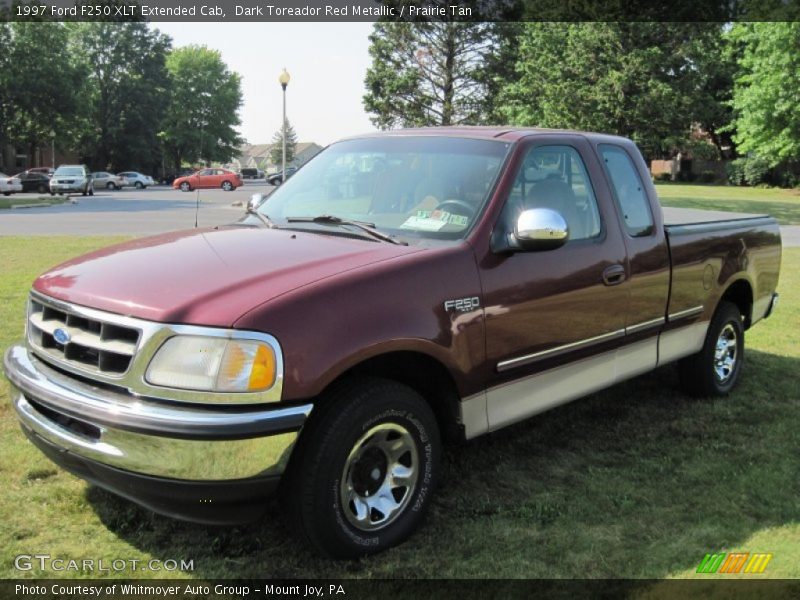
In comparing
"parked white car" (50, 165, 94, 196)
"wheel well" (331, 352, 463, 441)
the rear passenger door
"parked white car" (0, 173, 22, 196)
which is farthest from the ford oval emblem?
"parked white car" (50, 165, 94, 196)

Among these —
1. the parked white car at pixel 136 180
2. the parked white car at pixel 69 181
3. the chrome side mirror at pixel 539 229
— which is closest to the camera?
the chrome side mirror at pixel 539 229

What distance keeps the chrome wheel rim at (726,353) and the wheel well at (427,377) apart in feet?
9.61

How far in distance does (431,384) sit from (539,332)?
684mm

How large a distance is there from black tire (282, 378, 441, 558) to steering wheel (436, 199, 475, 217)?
3.28 feet

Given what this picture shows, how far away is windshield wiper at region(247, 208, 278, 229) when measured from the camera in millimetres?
4077

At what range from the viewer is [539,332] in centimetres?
381

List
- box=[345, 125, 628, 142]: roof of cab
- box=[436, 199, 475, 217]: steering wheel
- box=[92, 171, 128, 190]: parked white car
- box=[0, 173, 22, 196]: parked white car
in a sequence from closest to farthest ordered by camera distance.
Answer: box=[436, 199, 475, 217]: steering wheel → box=[345, 125, 628, 142]: roof of cab → box=[0, 173, 22, 196]: parked white car → box=[92, 171, 128, 190]: parked white car

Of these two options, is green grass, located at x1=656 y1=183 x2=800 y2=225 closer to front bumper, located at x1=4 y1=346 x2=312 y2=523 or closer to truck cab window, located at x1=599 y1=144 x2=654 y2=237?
truck cab window, located at x1=599 y1=144 x2=654 y2=237

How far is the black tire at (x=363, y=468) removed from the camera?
9.71ft

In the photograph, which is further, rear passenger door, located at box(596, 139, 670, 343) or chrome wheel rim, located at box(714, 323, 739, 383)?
chrome wheel rim, located at box(714, 323, 739, 383)

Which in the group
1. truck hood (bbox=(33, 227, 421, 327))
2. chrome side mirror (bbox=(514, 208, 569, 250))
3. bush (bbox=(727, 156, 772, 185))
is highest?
Result: bush (bbox=(727, 156, 772, 185))

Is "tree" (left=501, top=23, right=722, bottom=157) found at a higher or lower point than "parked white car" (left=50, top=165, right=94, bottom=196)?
higher

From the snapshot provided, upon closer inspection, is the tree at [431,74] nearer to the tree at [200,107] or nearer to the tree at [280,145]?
the tree at [200,107]

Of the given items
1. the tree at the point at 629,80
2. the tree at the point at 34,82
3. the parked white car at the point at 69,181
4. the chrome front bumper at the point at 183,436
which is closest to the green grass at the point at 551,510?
the chrome front bumper at the point at 183,436
